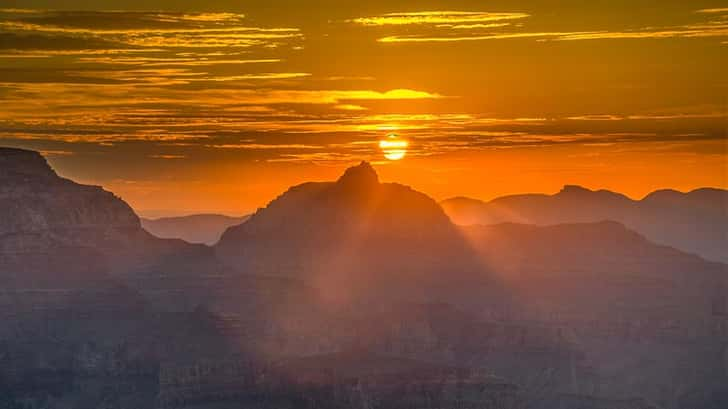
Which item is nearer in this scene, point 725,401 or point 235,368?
point 235,368

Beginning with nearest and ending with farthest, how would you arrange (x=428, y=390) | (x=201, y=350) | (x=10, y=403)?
(x=428, y=390) < (x=10, y=403) < (x=201, y=350)

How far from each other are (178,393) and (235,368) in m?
6.28

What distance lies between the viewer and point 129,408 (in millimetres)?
178750

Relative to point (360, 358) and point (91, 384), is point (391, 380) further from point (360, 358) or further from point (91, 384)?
point (91, 384)

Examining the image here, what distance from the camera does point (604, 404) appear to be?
18462 centimetres

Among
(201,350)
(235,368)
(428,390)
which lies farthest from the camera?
(201,350)

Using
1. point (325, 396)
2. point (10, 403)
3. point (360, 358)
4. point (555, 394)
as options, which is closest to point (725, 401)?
point (555, 394)

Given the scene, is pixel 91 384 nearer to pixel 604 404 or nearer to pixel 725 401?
pixel 604 404

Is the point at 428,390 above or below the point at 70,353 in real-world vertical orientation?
below

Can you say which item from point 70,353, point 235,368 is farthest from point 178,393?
point 70,353

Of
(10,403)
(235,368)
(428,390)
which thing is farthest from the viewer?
(10,403)

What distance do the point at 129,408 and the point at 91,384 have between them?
12097 mm

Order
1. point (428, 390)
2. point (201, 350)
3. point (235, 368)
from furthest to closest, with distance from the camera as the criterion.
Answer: point (201, 350) < point (235, 368) < point (428, 390)

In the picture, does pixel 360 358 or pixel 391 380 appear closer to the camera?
pixel 391 380
